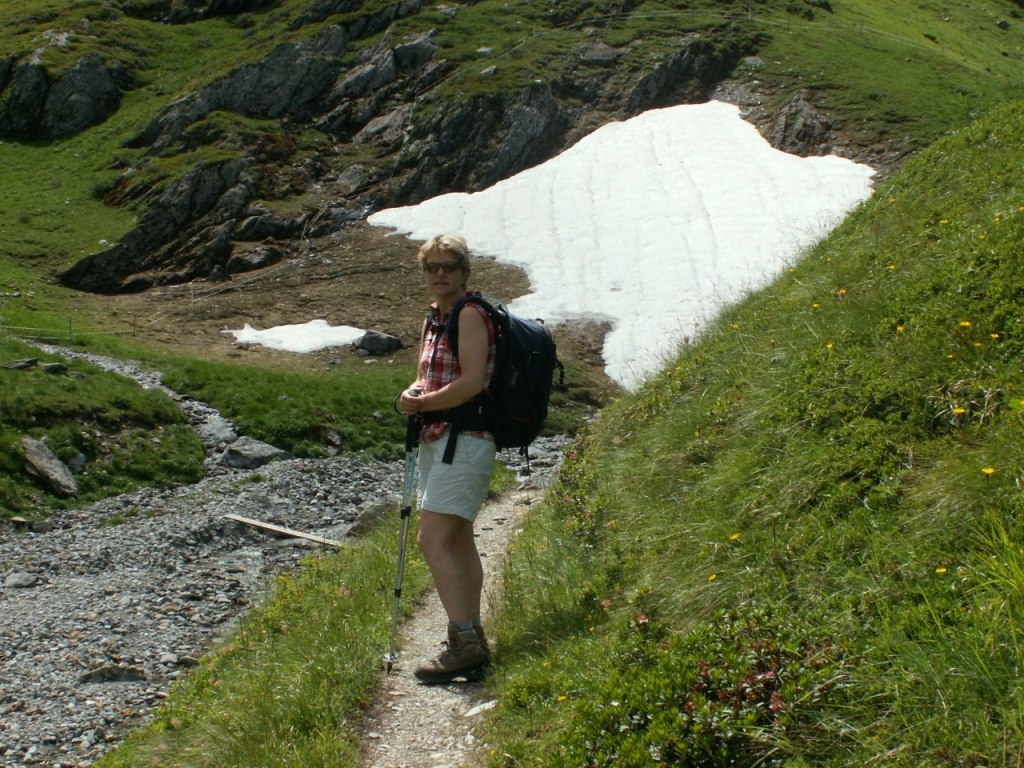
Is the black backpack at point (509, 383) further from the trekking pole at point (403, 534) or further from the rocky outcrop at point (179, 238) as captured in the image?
the rocky outcrop at point (179, 238)

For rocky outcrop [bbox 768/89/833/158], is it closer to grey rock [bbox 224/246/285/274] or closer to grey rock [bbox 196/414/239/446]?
grey rock [bbox 224/246/285/274]

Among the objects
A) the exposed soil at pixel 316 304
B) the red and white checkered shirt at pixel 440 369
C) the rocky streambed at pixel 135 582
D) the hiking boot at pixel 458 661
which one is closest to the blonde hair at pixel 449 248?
the red and white checkered shirt at pixel 440 369

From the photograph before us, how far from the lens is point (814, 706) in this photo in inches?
140

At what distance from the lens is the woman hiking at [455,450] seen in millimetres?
5594

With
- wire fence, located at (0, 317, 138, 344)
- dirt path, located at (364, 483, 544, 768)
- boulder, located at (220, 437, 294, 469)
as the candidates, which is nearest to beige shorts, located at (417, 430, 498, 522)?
dirt path, located at (364, 483, 544, 768)

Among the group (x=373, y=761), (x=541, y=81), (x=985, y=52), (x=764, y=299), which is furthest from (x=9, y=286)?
(x=985, y=52)

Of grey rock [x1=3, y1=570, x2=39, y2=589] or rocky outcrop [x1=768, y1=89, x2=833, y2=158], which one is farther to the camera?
rocky outcrop [x1=768, y1=89, x2=833, y2=158]

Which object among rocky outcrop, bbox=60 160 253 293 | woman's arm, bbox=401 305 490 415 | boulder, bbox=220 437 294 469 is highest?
woman's arm, bbox=401 305 490 415

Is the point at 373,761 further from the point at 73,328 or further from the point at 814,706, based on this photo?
the point at 73,328

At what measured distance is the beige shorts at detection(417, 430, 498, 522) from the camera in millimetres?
5727

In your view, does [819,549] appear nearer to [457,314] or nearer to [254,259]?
[457,314]

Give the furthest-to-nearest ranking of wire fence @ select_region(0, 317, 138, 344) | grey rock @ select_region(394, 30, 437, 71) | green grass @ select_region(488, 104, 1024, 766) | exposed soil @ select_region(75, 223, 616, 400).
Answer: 1. grey rock @ select_region(394, 30, 437, 71)
2. exposed soil @ select_region(75, 223, 616, 400)
3. wire fence @ select_region(0, 317, 138, 344)
4. green grass @ select_region(488, 104, 1024, 766)

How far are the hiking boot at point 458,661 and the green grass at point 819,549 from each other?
0.21 metres

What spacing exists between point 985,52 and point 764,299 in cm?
6258
